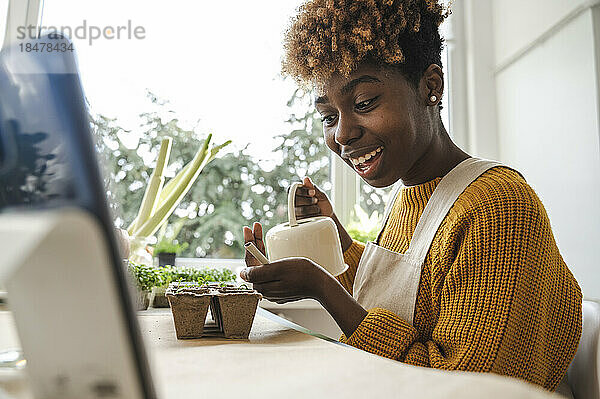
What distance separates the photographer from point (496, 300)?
2.31 ft

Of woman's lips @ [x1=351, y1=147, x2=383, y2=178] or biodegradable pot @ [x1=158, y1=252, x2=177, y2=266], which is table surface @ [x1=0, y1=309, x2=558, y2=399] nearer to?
woman's lips @ [x1=351, y1=147, x2=383, y2=178]

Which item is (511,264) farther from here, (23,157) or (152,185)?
(152,185)

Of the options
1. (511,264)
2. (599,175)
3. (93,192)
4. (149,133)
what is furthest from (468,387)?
(149,133)

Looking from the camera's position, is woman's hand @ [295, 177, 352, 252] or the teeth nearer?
the teeth

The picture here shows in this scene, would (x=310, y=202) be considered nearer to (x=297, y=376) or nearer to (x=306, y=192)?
(x=306, y=192)

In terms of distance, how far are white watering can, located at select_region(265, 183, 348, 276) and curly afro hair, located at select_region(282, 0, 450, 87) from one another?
0.26 meters

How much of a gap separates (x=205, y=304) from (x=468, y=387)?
15.6 inches

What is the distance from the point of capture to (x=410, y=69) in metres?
0.98

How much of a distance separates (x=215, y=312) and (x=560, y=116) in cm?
117

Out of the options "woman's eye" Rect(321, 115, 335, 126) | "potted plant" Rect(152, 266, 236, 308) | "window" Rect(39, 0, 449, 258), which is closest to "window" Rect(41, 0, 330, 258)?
"window" Rect(39, 0, 449, 258)

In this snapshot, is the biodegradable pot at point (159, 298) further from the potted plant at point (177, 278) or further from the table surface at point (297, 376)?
the table surface at point (297, 376)

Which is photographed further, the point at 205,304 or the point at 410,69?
the point at 410,69

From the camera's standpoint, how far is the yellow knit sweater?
70 centimetres

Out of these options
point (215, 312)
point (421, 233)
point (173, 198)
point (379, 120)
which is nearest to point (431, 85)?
point (379, 120)
